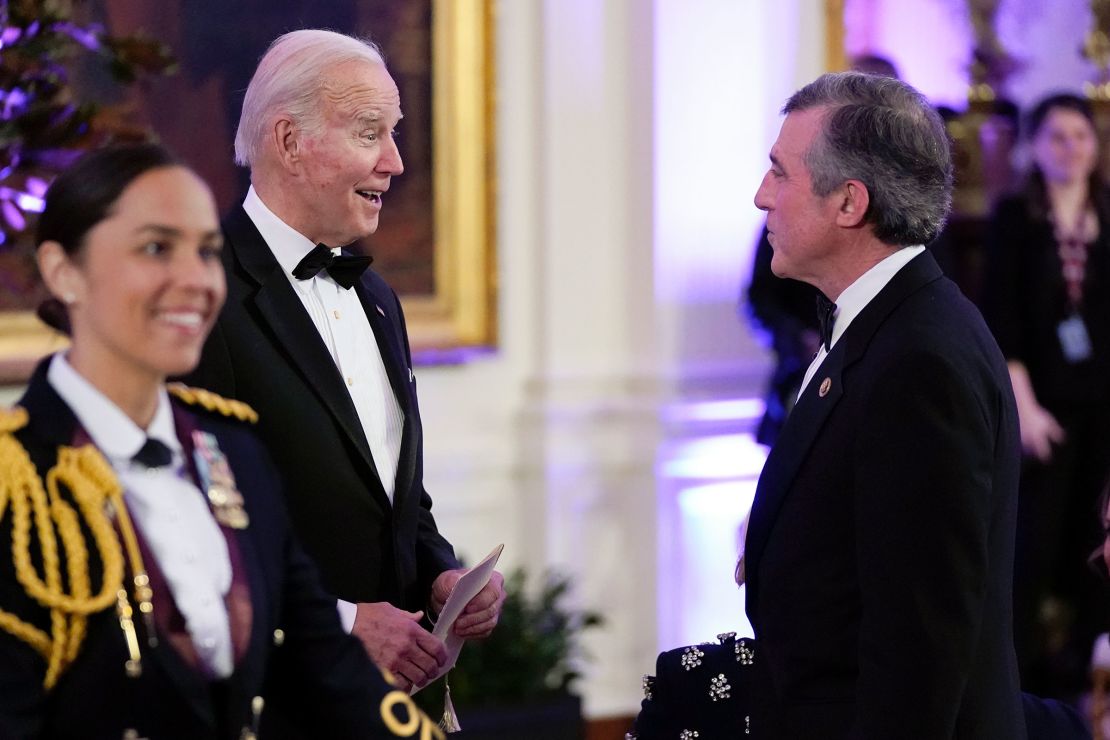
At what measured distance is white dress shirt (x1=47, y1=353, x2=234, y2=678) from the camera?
1.74 m

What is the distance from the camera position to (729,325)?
19.0 ft

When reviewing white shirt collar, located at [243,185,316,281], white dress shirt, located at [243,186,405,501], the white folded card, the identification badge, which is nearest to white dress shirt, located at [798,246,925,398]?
the white folded card

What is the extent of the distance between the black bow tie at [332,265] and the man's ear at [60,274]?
2.91ft

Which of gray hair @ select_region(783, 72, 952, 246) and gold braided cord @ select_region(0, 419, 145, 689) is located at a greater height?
gray hair @ select_region(783, 72, 952, 246)

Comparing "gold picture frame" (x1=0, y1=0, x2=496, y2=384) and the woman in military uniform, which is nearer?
the woman in military uniform

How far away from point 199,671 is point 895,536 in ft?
3.25

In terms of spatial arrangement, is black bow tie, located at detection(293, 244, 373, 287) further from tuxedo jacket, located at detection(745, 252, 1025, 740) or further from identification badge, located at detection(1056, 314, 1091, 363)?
identification badge, located at detection(1056, 314, 1091, 363)

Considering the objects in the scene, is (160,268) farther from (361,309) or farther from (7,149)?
(7,149)

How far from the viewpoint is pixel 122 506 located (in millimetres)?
1740

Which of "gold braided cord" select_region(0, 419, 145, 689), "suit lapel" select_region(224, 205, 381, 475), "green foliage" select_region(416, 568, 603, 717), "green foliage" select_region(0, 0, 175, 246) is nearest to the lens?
"gold braided cord" select_region(0, 419, 145, 689)

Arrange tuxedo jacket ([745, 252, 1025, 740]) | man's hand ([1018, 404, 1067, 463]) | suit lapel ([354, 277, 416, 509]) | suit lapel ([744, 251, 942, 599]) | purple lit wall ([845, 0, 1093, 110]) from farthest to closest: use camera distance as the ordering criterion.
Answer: purple lit wall ([845, 0, 1093, 110]) < man's hand ([1018, 404, 1067, 463]) < suit lapel ([354, 277, 416, 509]) < suit lapel ([744, 251, 942, 599]) < tuxedo jacket ([745, 252, 1025, 740])

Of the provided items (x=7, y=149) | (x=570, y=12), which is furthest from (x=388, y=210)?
(x=7, y=149)

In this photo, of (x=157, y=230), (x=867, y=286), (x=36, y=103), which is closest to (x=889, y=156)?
(x=867, y=286)

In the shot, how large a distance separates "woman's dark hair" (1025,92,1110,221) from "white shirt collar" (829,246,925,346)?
124 inches
